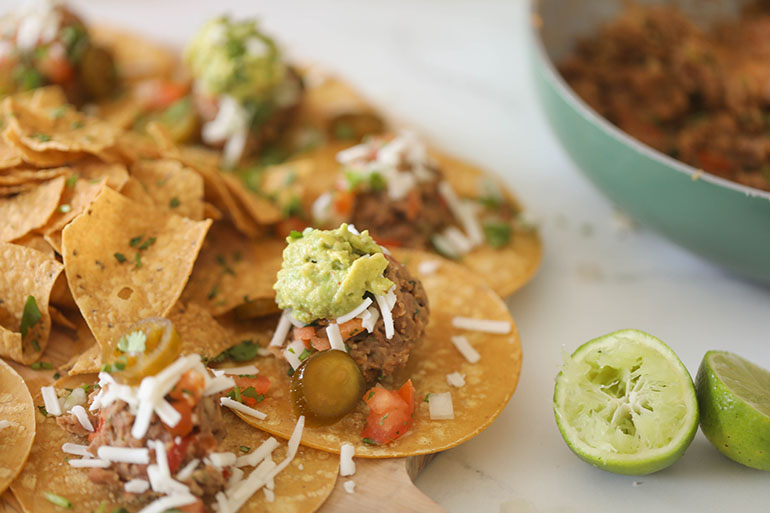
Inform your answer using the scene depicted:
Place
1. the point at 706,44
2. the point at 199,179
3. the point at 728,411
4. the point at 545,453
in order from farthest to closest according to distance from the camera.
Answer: the point at 706,44, the point at 199,179, the point at 545,453, the point at 728,411

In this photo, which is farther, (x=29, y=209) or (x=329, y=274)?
(x=29, y=209)

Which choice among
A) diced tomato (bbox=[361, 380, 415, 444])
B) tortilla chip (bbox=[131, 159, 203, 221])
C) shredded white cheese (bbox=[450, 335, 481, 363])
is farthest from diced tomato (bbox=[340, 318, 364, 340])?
tortilla chip (bbox=[131, 159, 203, 221])

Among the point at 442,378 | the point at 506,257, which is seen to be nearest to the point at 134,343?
the point at 442,378

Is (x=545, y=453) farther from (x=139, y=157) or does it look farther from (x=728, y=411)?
(x=139, y=157)

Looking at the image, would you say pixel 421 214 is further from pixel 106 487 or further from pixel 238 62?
pixel 106 487

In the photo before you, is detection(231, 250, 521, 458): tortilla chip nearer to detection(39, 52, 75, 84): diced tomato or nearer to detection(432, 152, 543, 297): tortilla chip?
detection(432, 152, 543, 297): tortilla chip

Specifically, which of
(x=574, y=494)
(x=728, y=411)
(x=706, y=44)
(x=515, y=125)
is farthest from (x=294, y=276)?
(x=706, y=44)

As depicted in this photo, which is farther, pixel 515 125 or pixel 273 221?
pixel 515 125

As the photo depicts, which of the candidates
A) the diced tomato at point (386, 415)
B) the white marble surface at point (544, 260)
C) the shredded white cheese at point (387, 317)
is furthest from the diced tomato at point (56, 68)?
the diced tomato at point (386, 415)
